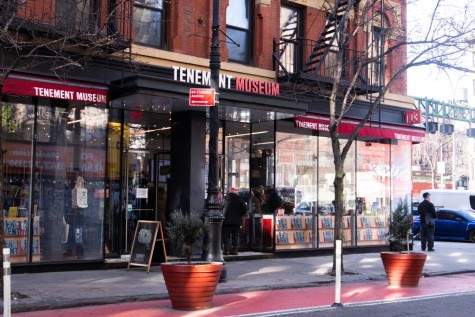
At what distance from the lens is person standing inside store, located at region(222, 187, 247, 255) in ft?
53.4

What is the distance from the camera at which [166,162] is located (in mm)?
16953

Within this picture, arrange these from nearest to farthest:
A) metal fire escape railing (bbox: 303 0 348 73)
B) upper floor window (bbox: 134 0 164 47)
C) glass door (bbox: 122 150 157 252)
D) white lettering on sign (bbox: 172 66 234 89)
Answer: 1. white lettering on sign (bbox: 172 66 234 89)
2. upper floor window (bbox: 134 0 164 47)
3. glass door (bbox: 122 150 157 252)
4. metal fire escape railing (bbox: 303 0 348 73)

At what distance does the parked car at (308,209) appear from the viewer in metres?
18.3

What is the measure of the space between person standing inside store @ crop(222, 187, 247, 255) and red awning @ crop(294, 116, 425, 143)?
2.86 m

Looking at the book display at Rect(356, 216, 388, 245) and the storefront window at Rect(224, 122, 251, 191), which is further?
the book display at Rect(356, 216, 388, 245)

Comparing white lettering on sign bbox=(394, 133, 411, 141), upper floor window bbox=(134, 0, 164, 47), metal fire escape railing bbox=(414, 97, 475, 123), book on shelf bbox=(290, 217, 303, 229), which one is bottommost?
book on shelf bbox=(290, 217, 303, 229)

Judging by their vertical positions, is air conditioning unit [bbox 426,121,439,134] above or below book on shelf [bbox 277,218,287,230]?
above

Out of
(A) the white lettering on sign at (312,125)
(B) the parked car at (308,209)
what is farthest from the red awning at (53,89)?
(B) the parked car at (308,209)

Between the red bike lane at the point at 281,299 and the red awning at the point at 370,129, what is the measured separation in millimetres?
5529

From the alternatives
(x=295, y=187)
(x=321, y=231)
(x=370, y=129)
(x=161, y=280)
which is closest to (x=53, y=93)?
(x=161, y=280)

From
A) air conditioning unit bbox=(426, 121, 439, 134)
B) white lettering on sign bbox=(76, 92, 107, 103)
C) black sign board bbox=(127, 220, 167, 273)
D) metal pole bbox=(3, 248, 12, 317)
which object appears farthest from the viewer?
air conditioning unit bbox=(426, 121, 439, 134)

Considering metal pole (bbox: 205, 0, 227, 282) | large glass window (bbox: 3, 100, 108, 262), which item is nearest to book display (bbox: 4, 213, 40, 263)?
large glass window (bbox: 3, 100, 108, 262)

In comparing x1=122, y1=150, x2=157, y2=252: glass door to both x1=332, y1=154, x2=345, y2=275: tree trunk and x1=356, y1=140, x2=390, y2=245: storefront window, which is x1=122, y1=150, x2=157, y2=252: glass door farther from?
x1=356, y1=140, x2=390, y2=245: storefront window

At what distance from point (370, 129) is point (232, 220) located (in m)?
5.68
